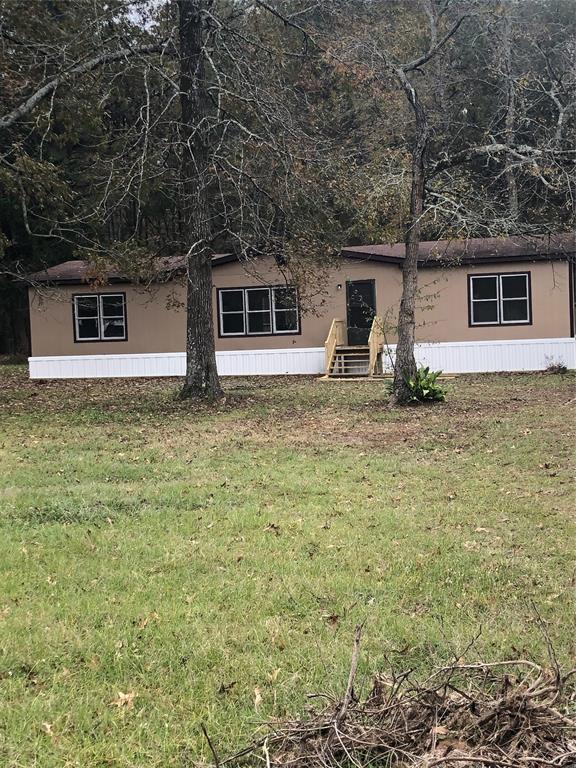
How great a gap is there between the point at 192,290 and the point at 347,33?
5917 mm

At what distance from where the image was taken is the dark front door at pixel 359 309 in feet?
69.3

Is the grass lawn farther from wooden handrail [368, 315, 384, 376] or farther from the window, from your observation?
the window

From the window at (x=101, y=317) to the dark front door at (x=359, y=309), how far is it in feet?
22.9

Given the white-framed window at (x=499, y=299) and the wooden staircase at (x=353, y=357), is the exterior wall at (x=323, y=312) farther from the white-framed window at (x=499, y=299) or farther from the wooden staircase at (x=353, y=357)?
the wooden staircase at (x=353, y=357)

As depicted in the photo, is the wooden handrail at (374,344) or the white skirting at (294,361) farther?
the white skirting at (294,361)

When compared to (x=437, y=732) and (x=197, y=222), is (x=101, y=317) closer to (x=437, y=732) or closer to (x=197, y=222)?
(x=197, y=222)

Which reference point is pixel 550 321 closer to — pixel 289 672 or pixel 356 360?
pixel 356 360

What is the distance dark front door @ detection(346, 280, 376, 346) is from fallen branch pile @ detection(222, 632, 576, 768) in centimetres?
1868

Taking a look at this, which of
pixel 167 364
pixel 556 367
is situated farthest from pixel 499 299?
pixel 167 364

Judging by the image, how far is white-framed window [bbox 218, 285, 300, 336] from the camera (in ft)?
71.0

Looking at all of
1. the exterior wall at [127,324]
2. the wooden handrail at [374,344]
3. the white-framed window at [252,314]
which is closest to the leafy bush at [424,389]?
the wooden handrail at [374,344]

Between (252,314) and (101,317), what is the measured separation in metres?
4.78

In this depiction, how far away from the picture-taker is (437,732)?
2.33 meters

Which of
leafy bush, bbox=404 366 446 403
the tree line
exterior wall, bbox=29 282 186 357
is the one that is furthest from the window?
leafy bush, bbox=404 366 446 403
